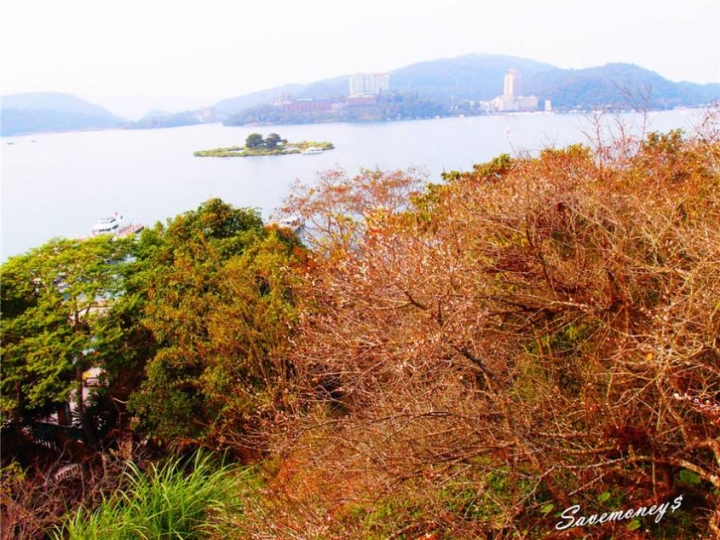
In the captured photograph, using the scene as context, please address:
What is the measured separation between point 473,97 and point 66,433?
2923cm

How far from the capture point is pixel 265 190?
1580cm

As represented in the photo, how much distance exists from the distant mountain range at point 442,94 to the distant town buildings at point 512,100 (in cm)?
42

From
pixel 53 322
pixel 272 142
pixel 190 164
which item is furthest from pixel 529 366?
pixel 190 164

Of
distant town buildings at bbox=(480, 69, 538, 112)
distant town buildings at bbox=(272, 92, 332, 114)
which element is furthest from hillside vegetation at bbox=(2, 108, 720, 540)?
distant town buildings at bbox=(272, 92, 332, 114)

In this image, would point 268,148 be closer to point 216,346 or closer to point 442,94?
point 442,94

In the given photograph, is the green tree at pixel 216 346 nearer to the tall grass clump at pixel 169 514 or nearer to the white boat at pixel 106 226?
the tall grass clump at pixel 169 514

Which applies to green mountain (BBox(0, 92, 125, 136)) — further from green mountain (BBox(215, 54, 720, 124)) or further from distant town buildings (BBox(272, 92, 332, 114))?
distant town buildings (BBox(272, 92, 332, 114))

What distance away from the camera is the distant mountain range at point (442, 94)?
17078mm

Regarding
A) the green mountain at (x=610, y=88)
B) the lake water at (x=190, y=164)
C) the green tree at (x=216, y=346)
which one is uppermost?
the green mountain at (x=610, y=88)

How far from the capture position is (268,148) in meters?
23.0

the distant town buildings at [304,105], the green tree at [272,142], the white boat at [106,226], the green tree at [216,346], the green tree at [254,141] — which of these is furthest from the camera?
A: the distant town buildings at [304,105]

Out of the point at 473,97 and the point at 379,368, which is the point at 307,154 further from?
the point at 379,368

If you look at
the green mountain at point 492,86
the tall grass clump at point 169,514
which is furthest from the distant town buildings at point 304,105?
the tall grass clump at point 169,514

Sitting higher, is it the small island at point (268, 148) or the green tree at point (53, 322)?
the small island at point (268, 148)
